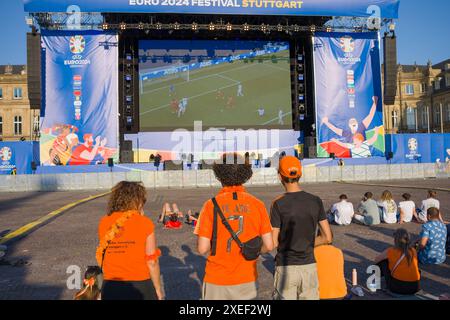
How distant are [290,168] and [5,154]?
106 feet

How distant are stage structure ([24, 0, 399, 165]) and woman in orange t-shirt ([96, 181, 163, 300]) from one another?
25998mm

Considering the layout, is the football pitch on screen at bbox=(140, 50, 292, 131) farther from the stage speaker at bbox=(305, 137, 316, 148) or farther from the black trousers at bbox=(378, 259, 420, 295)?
the black trousers at bbox=(378, 259, 420, 295)

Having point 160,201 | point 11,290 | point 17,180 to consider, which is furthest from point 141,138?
point 11,290

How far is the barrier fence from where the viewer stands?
2578 centimetres

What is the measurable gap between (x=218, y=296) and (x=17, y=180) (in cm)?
2584

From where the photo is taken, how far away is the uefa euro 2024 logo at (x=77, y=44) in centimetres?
2897

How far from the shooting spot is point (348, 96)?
3094 centimetres

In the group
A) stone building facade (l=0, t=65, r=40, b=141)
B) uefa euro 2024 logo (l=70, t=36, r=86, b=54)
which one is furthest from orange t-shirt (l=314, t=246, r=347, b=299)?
stone building facade (l=0, t=65, r=40, b=141)

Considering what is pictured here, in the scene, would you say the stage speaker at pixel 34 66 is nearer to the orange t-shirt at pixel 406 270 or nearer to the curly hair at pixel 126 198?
the curly hair at pixel 126 198

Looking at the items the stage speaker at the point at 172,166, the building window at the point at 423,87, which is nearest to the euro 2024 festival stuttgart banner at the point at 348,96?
the stage speaker at the point at 172,166

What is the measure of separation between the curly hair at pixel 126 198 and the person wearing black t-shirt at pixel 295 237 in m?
1.14

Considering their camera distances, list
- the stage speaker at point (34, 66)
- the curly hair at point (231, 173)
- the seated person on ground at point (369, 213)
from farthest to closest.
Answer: the stage speaker at point (34, 66)
the seated person on ground at point (369, 213)
the curly hair at point (231, 173)

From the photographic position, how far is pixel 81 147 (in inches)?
1121

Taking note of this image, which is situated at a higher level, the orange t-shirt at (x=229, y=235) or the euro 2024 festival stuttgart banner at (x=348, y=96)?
the euro 2024 festival stuttgart banner at (x=348, y=96)
